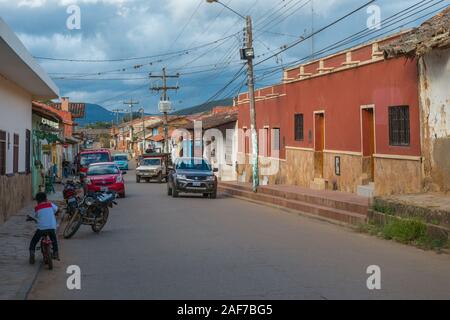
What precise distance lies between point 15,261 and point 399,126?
12676mm

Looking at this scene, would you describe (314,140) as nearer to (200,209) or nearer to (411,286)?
(200,209)

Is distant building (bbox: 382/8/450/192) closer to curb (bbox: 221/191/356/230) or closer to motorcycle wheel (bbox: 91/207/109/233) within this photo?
curb (bbox: 221/191/356/230)

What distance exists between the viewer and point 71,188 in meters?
17.4

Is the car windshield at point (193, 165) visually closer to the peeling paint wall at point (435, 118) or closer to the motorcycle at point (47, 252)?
the peeling paint wall at point (435, 118)

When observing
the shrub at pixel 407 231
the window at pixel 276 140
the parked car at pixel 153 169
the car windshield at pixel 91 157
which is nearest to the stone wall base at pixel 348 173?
the window at pixel 276 140

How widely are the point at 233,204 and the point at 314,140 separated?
16.4 ft

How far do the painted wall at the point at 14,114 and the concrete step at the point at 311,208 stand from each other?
9.35m

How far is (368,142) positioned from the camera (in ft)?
73.1

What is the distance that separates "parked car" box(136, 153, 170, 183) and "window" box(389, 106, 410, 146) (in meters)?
25.5

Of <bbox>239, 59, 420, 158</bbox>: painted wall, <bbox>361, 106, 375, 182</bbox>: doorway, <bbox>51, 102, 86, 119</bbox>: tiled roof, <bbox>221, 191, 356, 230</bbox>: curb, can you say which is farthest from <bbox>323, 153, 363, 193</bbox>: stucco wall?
<bbox>51, 102, 86, 119</bbox>: tiled roof

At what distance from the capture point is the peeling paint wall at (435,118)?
16531 mm

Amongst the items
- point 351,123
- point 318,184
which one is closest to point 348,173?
point 351,123

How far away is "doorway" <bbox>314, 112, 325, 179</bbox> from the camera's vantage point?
26.6 m

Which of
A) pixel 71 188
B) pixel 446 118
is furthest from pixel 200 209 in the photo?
pixel 446 118
